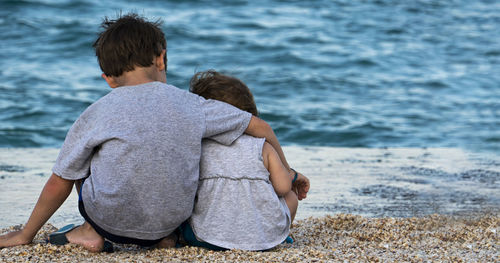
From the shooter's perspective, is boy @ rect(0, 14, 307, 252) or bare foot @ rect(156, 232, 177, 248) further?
bare foot @ rect(156, 232, 177, 248)

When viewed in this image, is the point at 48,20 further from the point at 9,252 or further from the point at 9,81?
the point at 9,252

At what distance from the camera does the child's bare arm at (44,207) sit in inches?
102

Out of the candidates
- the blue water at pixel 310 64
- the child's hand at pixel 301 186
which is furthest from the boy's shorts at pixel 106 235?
the blue water at pixel 310 64

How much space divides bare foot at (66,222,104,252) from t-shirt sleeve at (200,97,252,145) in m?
0.62

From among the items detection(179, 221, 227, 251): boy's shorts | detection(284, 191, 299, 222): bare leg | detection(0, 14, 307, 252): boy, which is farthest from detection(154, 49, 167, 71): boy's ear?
detection(284, 191, 299, 222): bare leg

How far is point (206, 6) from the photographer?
13523 mm

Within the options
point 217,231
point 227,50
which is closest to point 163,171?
point 217,231

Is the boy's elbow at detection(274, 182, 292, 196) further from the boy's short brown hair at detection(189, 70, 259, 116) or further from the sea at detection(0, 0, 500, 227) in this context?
the sea at detection(0, 0, 500, 227)

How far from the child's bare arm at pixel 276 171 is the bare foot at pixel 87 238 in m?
0.75

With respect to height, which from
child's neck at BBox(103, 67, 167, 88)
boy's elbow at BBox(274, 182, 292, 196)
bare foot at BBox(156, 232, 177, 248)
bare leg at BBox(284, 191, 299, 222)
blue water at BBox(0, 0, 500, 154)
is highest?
child's neck at BBox(103, 67, 167, 88)

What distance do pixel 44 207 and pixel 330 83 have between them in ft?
24.2

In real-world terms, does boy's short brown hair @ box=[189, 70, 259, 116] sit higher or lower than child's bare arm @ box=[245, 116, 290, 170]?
higher

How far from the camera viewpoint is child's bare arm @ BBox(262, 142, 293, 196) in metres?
2.67

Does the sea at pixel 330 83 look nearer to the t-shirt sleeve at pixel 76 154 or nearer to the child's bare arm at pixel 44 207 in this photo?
the child's bare arm at pixel 44 207
